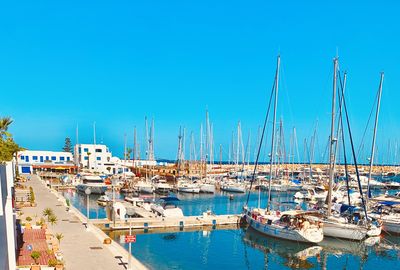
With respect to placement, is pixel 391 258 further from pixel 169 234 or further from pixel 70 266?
pixel 70 266

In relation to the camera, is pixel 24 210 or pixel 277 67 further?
pixel 277 67

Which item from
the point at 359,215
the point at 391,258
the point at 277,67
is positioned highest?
the point at 277,67

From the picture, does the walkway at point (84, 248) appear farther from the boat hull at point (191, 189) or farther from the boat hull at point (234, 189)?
the boat hull at point (234, 189)

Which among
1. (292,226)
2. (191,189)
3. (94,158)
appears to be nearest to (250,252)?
(292,226)

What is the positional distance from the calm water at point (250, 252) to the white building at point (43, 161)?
3427 inches

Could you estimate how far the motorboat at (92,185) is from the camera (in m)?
70.1

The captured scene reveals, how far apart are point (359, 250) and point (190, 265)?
55.5ft

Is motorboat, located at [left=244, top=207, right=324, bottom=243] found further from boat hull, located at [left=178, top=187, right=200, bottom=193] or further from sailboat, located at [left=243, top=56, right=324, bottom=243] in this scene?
boat hull, located at [left=178, top=187, right=200, bottom=193]

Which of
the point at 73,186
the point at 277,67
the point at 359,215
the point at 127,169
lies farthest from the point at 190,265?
the point at 127,169

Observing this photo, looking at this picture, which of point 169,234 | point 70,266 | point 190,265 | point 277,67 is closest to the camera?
point 70,266

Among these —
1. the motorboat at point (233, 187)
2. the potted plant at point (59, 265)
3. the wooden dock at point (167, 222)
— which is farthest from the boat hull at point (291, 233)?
the motorboat at point (233, 187)

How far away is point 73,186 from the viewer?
80.5 m

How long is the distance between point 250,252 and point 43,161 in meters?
108

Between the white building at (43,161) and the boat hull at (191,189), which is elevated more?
the white building at (43,161)
